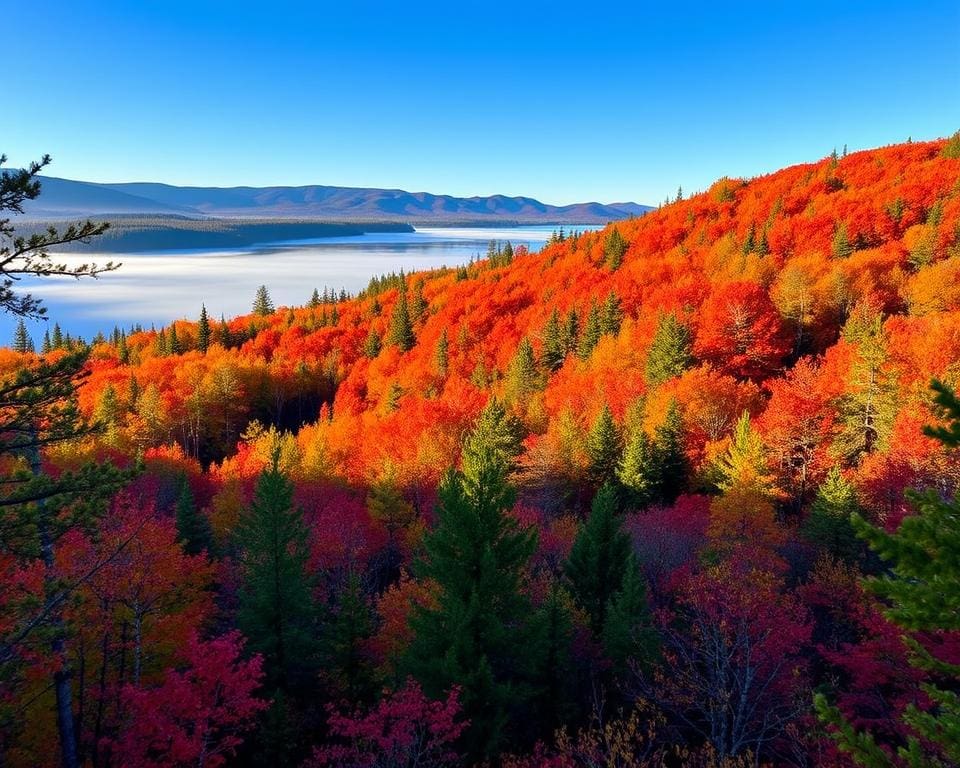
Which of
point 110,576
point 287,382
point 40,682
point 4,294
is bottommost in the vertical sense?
point 287,382

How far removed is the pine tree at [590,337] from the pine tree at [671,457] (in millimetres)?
30561

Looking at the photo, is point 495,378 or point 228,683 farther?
point 495,378

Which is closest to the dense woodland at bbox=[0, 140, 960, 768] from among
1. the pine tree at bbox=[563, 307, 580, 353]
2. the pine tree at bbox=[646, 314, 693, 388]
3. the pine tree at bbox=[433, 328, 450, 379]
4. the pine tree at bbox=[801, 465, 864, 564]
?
the pine tree at bbox=[801, 465, 864, 564]

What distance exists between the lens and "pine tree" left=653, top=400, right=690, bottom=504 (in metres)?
35.4

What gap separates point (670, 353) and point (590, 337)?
21220 millimetres

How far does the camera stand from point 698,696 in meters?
16.5

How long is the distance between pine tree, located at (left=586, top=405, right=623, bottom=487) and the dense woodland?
151 mm

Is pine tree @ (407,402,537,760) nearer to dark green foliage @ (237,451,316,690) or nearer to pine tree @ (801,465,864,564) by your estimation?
dark green foliage @ (237,451,316,690)

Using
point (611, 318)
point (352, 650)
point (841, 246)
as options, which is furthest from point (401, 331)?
point (352, 650)

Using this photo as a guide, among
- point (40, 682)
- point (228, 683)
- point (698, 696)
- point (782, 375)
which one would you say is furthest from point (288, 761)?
point (782, 375)

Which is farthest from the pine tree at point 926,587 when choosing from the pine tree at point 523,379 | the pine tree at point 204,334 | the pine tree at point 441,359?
the pine tree at point 204,334

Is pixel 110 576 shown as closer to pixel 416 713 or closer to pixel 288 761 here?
pixel 288 761

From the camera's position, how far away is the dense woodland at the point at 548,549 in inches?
424

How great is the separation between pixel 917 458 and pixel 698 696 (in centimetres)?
1776
